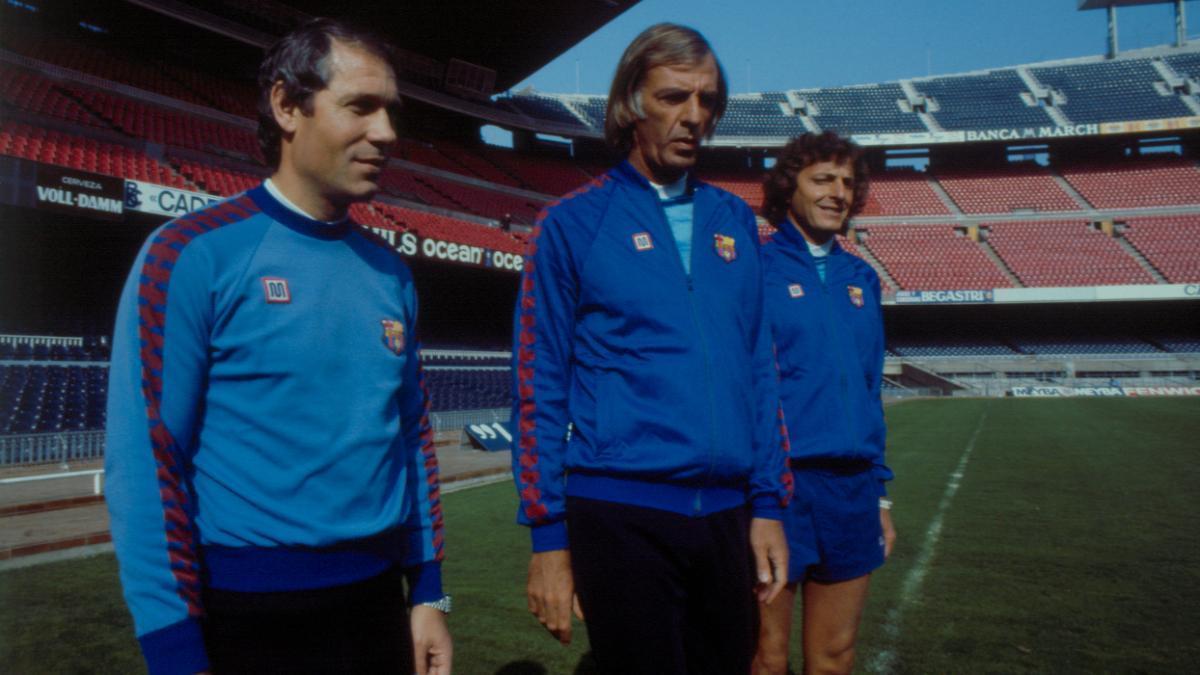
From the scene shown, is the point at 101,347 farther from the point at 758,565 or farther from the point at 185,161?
the point at 758,565

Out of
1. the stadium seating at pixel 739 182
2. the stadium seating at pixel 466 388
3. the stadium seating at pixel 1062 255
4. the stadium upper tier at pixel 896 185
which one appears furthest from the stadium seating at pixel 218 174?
the stadium seating at pixel 1062 255

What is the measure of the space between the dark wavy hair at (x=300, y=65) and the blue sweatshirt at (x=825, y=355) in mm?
1713

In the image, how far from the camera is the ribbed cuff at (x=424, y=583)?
72.8 inches

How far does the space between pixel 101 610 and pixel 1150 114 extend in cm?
4696

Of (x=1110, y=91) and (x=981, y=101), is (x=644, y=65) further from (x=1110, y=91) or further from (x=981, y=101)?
(x=1110, y=91)

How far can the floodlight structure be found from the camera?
45906 mm

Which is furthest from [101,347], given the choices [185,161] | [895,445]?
[895,445]

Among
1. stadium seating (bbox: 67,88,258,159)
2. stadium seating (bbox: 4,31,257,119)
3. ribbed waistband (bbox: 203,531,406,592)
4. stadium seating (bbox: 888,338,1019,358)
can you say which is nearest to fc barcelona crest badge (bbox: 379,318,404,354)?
ribbed waistband (bbox: 203,531,406,592)

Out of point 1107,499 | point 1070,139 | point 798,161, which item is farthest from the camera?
point 1070,139

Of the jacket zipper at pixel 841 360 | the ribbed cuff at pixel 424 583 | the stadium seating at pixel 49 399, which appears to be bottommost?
the stadium seating at pixel 49 399

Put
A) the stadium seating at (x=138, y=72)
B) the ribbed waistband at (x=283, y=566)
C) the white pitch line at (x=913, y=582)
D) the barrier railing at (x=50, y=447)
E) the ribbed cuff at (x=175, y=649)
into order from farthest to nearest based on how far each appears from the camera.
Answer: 1. the stadium seating at (x=138, y=72)
2. the barrier railing at (x=50, y=447)
3. the white pitch line at (x=913, y=582)
4. the ribbed waistband at (x=283, y=566)
5. the ribbed cuff at (x=175, y=649)

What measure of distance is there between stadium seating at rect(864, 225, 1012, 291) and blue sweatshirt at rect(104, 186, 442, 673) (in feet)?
128

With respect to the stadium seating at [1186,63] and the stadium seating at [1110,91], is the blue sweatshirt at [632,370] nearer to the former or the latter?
the stadium seating at [1110,91]

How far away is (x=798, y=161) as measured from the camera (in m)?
3.18
